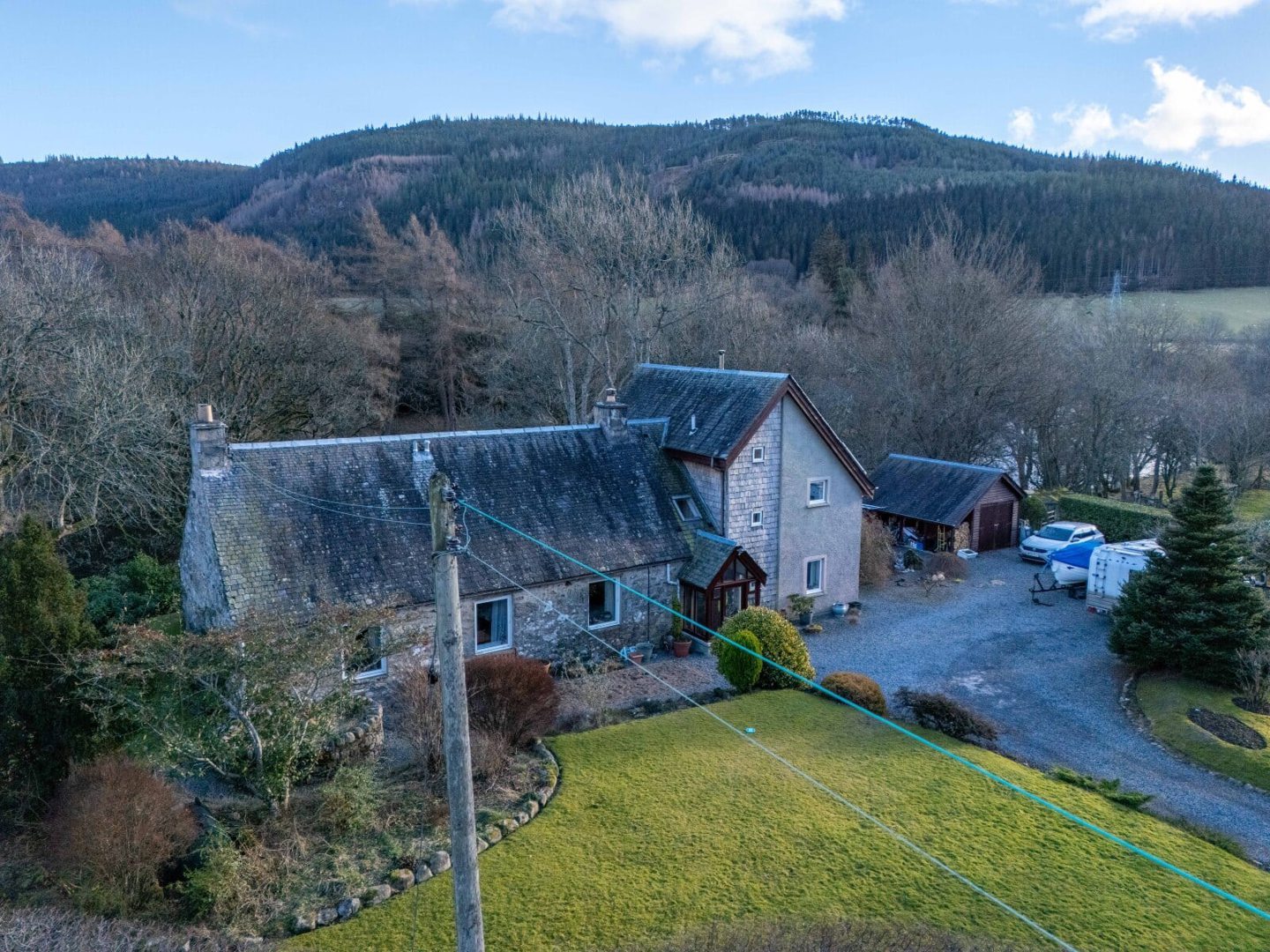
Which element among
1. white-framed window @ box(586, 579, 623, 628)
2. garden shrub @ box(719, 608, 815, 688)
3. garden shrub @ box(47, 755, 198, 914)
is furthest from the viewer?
white-framed window @ box(586, 579, 623, 628)

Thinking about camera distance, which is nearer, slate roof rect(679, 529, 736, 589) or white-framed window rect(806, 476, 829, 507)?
slate roof rect(679, 529, 736, 589)

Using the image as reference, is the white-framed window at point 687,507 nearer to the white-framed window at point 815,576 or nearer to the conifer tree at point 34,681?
the white-framed window at point 815,576

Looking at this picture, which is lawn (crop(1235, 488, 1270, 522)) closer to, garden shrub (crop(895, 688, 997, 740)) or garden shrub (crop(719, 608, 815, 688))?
garden shrub (crop(895, 688, 997, 740))

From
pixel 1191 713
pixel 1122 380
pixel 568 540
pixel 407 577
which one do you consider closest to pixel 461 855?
pixel 407 577

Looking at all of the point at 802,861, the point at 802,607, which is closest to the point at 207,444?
the point at 802,861


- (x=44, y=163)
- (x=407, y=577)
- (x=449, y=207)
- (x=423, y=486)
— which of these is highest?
(x=44, y=163)

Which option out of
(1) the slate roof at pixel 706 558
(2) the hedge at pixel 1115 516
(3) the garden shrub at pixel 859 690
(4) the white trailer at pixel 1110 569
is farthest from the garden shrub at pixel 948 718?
(2) the hedge at pixel 1115 516

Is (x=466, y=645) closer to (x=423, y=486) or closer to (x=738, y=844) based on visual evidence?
(x=423, y=486)

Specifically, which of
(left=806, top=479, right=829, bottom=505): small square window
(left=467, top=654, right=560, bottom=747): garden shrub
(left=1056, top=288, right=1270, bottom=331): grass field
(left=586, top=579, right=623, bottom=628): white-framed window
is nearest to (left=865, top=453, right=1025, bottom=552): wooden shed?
(left=806, top=479, right=829, bottom=505): small square window
